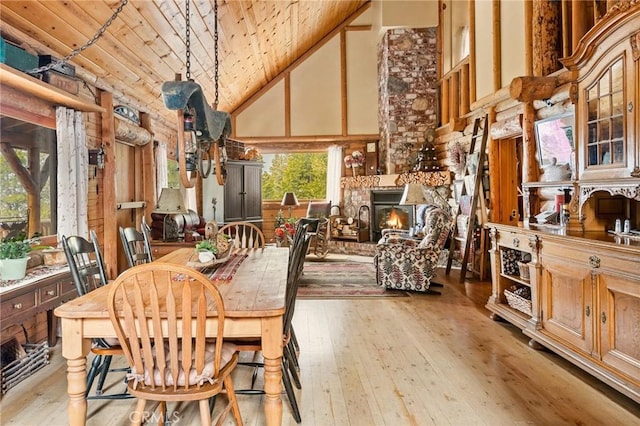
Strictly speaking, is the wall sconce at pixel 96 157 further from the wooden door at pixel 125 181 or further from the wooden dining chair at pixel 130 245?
the wooden dining chair at pixel 130 245

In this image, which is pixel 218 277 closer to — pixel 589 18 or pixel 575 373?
pixel 575 373

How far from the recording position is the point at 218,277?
2.55 m

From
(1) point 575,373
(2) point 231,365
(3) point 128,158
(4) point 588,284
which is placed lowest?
(1) point 575,373

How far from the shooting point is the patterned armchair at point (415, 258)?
16.6 feet

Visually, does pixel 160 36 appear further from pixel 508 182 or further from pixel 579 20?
pixel 508 182

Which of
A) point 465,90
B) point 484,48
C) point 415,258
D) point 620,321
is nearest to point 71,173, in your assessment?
point 415,258

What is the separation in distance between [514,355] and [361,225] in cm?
554

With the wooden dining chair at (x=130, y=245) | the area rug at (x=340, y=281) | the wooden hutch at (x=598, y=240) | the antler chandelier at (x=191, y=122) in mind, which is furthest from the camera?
the area rug at (x=340, y=281)

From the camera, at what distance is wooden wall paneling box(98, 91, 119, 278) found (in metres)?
4.48

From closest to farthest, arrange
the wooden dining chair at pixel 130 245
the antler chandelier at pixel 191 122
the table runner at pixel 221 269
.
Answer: the antler chandelier at pixel 191 122 → the table runner at pixel 221 269 → the wooden dining chair at pixel 130 245

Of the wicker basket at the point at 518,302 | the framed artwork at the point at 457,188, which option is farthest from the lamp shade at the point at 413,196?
the wicker basket at the point at 518,302

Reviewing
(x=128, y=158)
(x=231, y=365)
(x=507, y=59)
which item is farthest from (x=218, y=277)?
(x=507, y=59)

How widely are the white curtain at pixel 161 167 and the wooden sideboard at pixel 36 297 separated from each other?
3182 millimetres

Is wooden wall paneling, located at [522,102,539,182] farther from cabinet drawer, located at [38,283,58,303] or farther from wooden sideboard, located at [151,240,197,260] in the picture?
cabinet drawer, located at [38,283,58,303]
